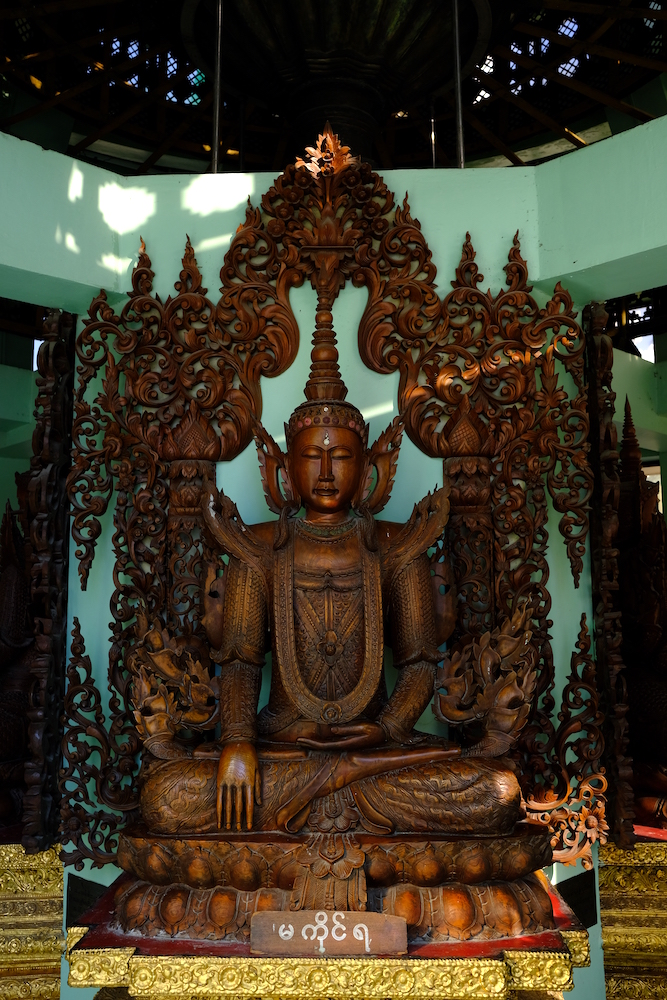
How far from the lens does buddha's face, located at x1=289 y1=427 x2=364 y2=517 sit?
12.2ft

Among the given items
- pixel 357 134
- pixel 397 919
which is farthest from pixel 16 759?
pixel 357 134

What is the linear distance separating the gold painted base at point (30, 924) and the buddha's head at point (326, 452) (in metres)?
2.16

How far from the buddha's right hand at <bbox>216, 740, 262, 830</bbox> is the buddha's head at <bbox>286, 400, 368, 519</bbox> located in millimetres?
1095

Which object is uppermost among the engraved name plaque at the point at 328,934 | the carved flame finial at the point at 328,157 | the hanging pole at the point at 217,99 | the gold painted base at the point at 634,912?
the hanging pole at the point at 217,99

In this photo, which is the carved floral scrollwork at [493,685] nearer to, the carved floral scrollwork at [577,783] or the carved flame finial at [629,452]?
the carved floral scrollwork at [577,783]

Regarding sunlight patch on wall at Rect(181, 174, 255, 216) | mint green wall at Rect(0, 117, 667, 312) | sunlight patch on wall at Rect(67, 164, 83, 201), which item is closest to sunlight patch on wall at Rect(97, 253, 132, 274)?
mint green wall at Rect(0, 117, 667, 312)

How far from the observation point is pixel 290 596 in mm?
3652

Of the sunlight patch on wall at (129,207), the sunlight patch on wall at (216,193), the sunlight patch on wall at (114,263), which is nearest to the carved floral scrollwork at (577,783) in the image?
the sunlight patch on wall at (216,193)

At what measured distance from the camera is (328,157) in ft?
13.5

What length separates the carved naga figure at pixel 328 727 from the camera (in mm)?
3111

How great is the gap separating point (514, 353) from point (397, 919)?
2.50 m

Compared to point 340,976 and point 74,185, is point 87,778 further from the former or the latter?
point 74,185

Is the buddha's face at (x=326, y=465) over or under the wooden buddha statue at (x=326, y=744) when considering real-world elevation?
over

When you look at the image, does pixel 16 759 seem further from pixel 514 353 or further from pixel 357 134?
pixel 357 134
